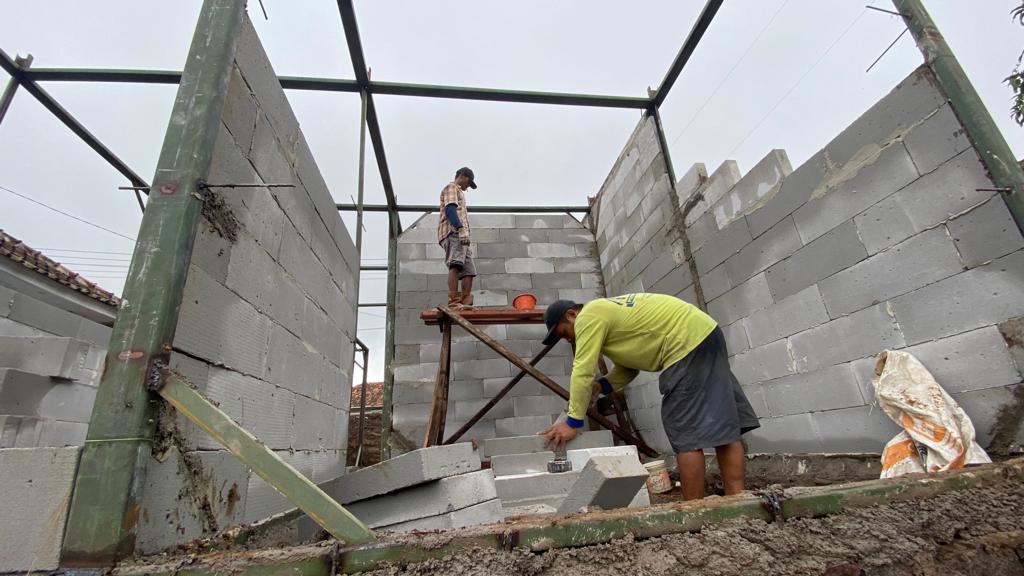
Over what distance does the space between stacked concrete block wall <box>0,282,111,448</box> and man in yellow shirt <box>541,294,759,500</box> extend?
465cm

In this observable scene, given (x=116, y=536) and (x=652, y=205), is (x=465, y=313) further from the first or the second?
(x=116, y=536)

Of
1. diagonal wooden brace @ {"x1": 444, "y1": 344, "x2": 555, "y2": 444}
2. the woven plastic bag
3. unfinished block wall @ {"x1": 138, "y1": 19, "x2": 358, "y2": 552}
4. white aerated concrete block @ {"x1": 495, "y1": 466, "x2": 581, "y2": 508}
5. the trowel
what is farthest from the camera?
diagonal wooden brace @ {"x1": 444, "y1": 344, "x2": 555, "y2": 444}

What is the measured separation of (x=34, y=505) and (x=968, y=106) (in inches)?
130

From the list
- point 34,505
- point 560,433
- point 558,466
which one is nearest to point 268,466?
point 34,505

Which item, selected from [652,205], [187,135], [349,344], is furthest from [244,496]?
[652,205]

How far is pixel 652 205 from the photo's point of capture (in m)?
4.02

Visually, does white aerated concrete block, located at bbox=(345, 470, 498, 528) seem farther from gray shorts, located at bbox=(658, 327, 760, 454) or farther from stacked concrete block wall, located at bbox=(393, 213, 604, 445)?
stacked concrete block wall, located at bbox=(393, 213, 604, 445)

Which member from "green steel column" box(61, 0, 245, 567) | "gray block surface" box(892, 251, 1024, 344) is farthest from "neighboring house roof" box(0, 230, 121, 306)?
"gray block surface" box(892, 251, 1024, 344)

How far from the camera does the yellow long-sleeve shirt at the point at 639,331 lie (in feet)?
6.79

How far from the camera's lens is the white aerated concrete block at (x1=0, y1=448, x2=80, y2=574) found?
1.00 metres

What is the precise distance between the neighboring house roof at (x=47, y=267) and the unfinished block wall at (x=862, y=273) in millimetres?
6313

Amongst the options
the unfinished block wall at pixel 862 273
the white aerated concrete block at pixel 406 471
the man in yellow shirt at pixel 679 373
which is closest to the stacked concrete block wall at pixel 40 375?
the white aerated concrete block at pixel 406 471

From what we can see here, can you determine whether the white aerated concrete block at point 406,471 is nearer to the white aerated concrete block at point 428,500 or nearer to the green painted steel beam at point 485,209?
the white aerated concrete block at point 428,500

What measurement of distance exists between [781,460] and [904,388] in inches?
38.6
